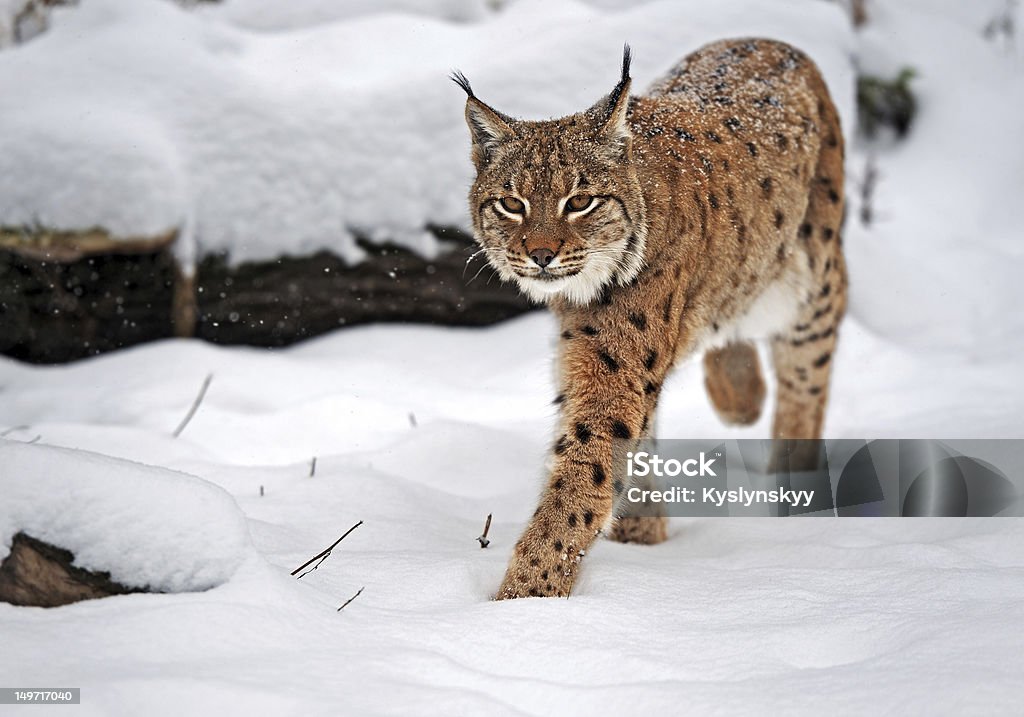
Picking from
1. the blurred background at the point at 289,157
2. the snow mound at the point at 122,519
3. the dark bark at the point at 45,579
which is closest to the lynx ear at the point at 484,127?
the snow mound at the point at 122,519

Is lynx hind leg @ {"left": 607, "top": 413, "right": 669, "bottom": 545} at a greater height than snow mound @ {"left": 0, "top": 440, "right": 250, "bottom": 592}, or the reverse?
snow mound @ {"left": 0, "top": 440, "right": 250, "bottom": 592}

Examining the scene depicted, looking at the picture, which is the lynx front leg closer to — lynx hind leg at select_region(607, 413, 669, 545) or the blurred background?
lynx hind leg at select_region(607, 413, 669, 545)

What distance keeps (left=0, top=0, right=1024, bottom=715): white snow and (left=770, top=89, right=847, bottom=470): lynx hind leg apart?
550mm

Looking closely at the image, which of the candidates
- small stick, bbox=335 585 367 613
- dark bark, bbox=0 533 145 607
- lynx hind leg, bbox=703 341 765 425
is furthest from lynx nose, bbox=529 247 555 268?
lynx hind leg, bbox=703 341 765 425

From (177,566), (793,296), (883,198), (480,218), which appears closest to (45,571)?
(177,566)

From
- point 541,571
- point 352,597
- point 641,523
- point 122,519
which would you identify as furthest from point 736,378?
point 122,519

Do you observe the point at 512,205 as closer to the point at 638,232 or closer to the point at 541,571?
the point at 638,232

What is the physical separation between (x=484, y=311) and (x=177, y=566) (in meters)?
4.18

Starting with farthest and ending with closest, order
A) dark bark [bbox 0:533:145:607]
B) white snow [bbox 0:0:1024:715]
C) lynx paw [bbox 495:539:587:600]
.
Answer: lynx paw [bbox 495:539:587:600]
dark bark [bbox 0:533:145:607]
white snow [bbox 0:0:1024:715]

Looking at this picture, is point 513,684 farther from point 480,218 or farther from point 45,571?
point 480,218

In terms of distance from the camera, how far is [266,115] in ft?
20.6

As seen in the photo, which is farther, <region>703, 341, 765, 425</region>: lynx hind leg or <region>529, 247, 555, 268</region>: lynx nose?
<region>703, 341, 765, 425</region>: lynx hind leg

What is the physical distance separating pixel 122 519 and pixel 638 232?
1894mm

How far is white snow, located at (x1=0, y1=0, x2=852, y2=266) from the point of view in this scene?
5.88m
